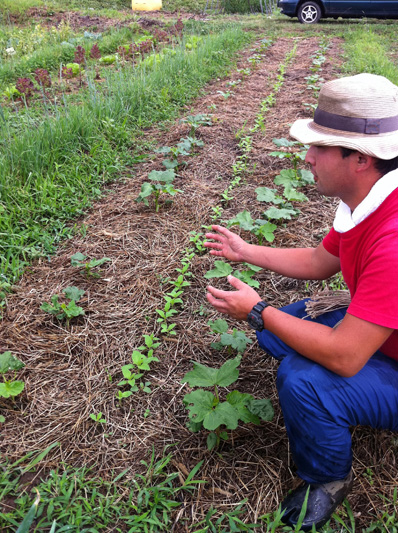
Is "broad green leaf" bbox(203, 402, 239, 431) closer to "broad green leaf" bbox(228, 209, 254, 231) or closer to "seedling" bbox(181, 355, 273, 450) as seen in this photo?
"seedling" bbox(181, 355, 273, 450)

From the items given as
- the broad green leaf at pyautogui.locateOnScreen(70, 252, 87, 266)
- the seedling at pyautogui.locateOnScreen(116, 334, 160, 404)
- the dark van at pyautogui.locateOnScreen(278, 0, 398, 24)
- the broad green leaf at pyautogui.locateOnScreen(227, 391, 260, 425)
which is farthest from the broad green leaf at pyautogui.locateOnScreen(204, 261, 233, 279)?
the dark van at pyautogui.locateOnScreen(278, 0, 398, 24)

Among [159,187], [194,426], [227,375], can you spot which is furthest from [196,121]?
[194,426]

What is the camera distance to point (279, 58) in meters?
7.54

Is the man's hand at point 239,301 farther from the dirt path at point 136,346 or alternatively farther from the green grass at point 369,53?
the green grass at point 369,53

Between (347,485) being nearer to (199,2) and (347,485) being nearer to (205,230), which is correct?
(205,230)

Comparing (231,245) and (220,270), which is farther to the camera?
(220,270)

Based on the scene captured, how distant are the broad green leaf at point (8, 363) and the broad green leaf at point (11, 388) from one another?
0.24 ft

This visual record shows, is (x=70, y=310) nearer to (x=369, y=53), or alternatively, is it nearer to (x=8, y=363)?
(x=8, y=363)

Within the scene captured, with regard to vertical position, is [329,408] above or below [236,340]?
above

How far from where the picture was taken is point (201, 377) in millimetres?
1621

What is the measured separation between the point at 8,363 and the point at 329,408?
1.28 m

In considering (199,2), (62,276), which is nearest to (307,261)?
(62,276)

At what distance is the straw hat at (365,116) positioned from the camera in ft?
4.12

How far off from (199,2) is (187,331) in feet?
54.1
